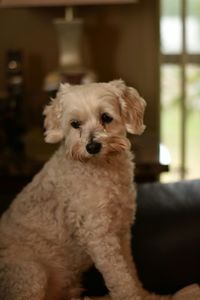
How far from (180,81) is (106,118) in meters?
1.55

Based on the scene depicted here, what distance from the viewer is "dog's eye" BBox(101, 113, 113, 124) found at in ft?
4.63

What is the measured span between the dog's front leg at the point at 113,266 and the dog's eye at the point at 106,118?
0.29m

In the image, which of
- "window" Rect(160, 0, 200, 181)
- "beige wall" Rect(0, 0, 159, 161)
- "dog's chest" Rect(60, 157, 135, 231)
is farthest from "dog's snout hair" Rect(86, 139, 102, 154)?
"window" Rect(160, 0, 200, 181)

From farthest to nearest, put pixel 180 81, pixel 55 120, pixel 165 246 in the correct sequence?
pixel 180 81 < pixel 165 246 < pixel 55 120

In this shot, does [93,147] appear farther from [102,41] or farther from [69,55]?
[102,41]

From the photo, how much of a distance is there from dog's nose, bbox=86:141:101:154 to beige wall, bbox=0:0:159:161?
4.41 feet

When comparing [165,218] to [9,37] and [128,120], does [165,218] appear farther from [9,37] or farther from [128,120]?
[9,37]

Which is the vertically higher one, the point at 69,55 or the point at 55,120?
the point at 69,55

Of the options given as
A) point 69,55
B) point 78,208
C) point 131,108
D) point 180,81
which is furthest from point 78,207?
point 180,81

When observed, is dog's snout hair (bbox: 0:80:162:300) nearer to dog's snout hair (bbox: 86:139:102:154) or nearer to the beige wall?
dog's snout hair (bbox: 86:139:102:154)

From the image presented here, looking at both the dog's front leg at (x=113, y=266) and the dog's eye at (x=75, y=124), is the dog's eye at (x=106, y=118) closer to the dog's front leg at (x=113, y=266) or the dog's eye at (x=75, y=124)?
the dog's eye at (x=75, y=124)

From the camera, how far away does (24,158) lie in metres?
2.05

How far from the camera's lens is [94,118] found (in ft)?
4.61

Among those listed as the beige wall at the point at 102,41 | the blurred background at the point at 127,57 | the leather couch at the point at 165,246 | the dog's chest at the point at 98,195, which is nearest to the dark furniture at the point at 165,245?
the leather couch at the point at 165,246
